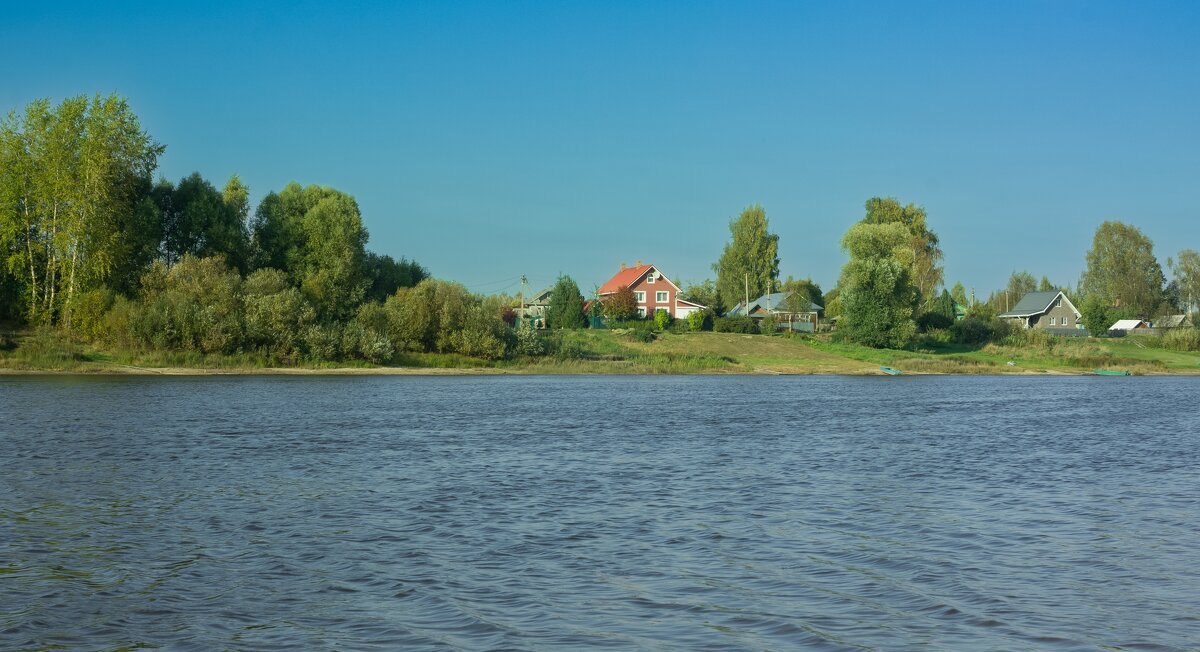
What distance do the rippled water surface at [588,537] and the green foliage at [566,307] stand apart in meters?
66.7

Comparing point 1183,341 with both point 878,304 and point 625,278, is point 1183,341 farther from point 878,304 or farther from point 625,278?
point 625,278

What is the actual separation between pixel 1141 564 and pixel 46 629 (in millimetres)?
12514

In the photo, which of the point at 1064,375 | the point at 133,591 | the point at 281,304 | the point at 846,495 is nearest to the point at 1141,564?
the point at 846,495

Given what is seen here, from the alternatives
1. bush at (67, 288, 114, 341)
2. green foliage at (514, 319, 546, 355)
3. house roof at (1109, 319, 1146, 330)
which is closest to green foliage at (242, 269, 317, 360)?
bush at (67, 288, 114, 341)

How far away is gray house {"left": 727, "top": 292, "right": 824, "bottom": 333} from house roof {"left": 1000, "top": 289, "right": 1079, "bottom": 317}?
26055 millimetres

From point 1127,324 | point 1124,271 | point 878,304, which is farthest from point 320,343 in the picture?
point 1124,271

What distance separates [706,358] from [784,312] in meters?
37.8

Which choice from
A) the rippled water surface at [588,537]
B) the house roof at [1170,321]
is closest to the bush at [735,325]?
the house roof at [1170,321]

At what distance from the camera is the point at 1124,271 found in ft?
455

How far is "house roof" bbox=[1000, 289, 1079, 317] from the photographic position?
126m

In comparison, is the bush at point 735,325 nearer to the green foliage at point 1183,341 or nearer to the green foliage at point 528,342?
the green foliage at point 528,342

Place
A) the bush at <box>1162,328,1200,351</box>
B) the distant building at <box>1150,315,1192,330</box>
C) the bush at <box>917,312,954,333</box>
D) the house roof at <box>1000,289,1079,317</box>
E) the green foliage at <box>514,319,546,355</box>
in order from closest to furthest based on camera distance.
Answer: the green foliage at <box>514,319,546,355</box> < the bush at <box>1162,328,1200,351</box> < the bush at <box>917,312,954,333</box> < the distant building at <box>1150,315,1192,330</box> < the house roof at <box>1000,289,1079,317</box>

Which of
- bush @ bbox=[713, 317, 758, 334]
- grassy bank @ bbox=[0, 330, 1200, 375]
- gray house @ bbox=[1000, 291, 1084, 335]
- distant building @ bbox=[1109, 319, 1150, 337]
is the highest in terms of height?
gray house @ bbox=[1000, 291, 1084, 335]

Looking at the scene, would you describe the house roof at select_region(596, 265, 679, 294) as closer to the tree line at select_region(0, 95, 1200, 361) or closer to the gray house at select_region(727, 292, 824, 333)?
the gray house at select_region(727, 292, 824, 333)
